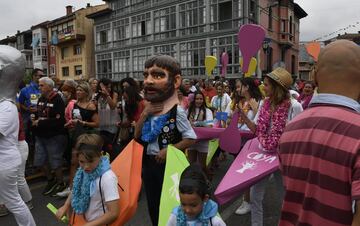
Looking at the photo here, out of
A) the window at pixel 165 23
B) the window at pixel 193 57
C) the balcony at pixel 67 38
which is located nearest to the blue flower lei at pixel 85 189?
the window at pixel 193 57

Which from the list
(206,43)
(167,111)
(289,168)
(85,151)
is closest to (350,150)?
(289,168)

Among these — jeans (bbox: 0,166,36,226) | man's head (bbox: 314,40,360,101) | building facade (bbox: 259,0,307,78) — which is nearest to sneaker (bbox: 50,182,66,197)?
jeans (bbox: 0,166,36,226)

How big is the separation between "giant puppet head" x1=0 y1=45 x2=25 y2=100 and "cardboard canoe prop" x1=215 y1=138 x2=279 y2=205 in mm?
2179

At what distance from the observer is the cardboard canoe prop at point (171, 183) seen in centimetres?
268

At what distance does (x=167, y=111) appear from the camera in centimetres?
332

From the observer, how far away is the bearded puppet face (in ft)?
11.0

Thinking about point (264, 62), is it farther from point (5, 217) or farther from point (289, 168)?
point (289, 168)

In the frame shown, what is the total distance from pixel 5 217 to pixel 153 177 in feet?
8.29

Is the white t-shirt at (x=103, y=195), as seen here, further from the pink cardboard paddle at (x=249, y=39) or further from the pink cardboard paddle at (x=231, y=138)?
the pink cardboard paddle at (x=249, y=39)

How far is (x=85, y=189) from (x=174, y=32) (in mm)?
24522

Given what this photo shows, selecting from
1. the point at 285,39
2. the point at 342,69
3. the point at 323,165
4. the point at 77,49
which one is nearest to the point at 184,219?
the point at 323,165

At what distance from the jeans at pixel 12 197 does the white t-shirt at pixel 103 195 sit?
1.10 meters

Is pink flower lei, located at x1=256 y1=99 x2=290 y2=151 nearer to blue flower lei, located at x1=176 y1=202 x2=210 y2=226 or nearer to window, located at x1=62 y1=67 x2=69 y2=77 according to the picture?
blue flower lei, located at x1=176 y1=202 x2=210 y2=226

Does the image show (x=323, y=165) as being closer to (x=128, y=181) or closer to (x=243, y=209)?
(x=128, y=181)
